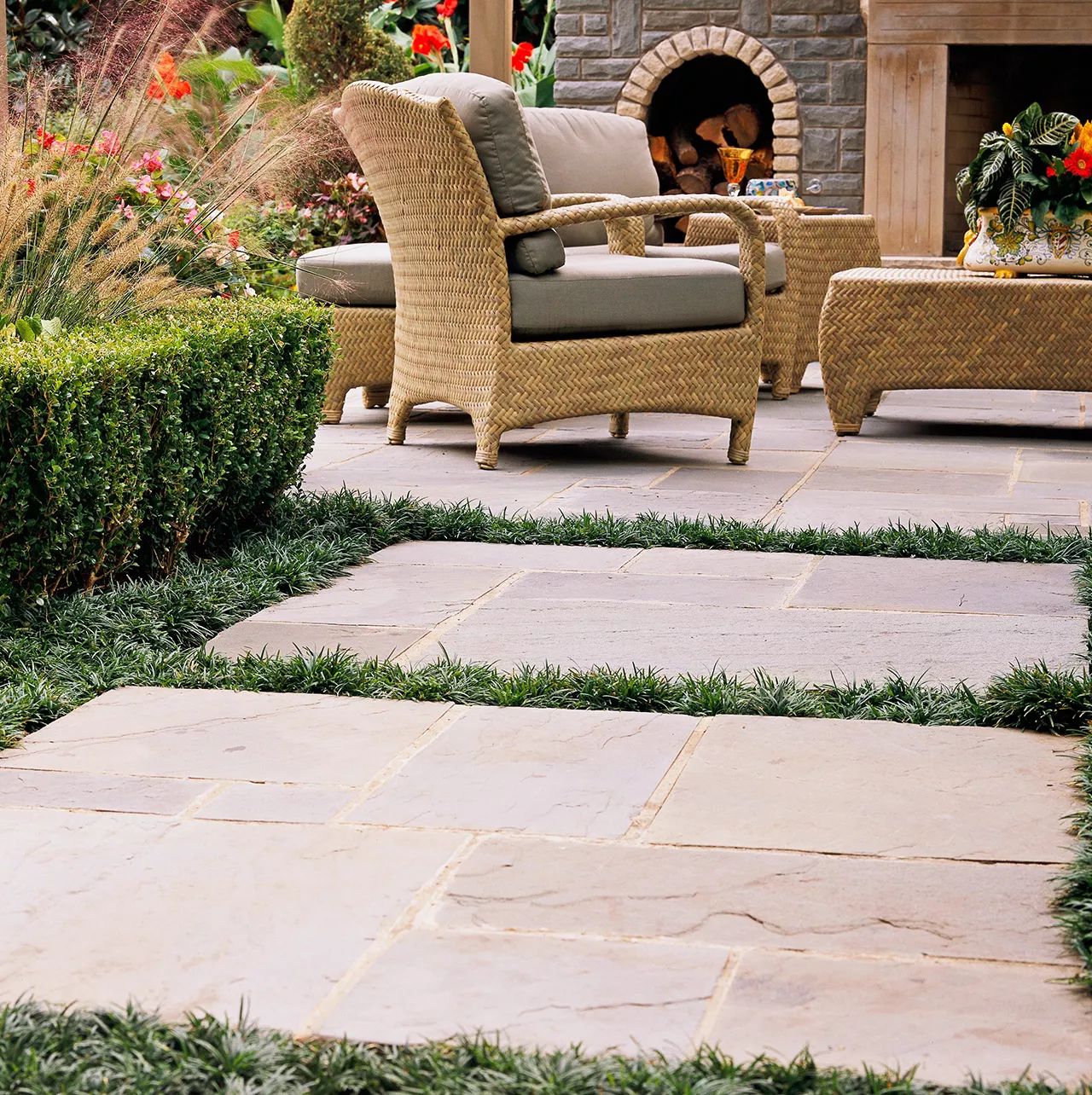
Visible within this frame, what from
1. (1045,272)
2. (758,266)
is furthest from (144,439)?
(1045,272)

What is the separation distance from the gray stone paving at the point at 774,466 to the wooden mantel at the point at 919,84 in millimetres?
3145

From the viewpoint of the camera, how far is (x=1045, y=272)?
4.82 m

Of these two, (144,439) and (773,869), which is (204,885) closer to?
(773,869)

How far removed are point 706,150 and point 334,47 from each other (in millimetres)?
2844

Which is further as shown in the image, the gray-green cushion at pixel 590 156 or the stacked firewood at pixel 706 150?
the stacked firewood at pixel 706 150

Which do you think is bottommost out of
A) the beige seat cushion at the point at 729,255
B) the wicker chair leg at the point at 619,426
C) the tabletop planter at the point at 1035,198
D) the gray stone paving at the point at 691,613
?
the gray stone paving at the point at 691,613

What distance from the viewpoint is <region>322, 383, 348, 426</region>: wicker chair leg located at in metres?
5.12

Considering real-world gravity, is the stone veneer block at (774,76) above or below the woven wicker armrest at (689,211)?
above

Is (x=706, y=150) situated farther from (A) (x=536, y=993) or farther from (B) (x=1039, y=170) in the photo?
(A) (x=536, y=993)

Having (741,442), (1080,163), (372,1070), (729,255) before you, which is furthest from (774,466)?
(372,1070)

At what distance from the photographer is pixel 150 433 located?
274 centimetres

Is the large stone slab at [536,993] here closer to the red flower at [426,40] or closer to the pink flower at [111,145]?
the pink flower at [111,145]

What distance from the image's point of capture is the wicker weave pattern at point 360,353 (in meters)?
5.06

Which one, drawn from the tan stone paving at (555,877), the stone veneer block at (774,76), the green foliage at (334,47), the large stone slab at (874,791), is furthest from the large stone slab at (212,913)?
the stone veneer block at (774,76)
